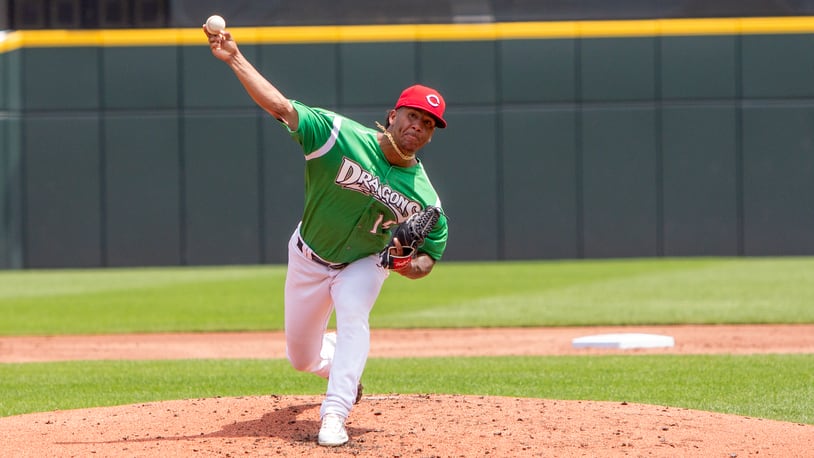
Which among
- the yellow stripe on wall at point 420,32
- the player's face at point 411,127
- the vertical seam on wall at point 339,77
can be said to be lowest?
the player's face at point 411,127

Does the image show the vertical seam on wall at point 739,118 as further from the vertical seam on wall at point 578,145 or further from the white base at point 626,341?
the white base at point 626,341

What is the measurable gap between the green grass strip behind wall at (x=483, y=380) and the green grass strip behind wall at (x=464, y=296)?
3.18m

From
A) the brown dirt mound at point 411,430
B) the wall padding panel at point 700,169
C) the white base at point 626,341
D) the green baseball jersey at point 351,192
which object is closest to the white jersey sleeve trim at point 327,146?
the green baseball jersey at point 351,192

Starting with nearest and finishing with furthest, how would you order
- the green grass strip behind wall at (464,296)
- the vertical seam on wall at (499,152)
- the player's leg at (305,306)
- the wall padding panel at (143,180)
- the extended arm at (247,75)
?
the extended arm at (247,75)
the player's leg at (305,306)
the green grass strip behind wall at (464,296)
the wall padding panel at (143,180)
the vertical seam on wall at (499,152)

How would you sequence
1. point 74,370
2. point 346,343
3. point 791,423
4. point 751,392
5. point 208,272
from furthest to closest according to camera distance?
point 208,272 → point 74,370 → point 751,392 → point 791,423 → point 346,343

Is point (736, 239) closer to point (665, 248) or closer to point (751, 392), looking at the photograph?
point (665, 248)

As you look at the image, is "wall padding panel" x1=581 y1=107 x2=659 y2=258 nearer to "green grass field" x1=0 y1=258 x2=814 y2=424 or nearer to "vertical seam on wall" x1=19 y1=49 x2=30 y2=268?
"green grass field" x1=0 y1=258 x2=814 y2=424

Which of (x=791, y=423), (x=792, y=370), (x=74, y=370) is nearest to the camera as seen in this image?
(x=791, y=423)

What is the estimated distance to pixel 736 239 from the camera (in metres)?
22.6

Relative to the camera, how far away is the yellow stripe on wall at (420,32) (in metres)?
22.3

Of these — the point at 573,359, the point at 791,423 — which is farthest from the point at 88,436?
the point at 573,359

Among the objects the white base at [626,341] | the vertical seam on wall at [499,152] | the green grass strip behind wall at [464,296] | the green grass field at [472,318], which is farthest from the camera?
the vertical seam on wall at [499,152]

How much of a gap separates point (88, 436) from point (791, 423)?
3899 mm

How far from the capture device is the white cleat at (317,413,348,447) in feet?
17.9
